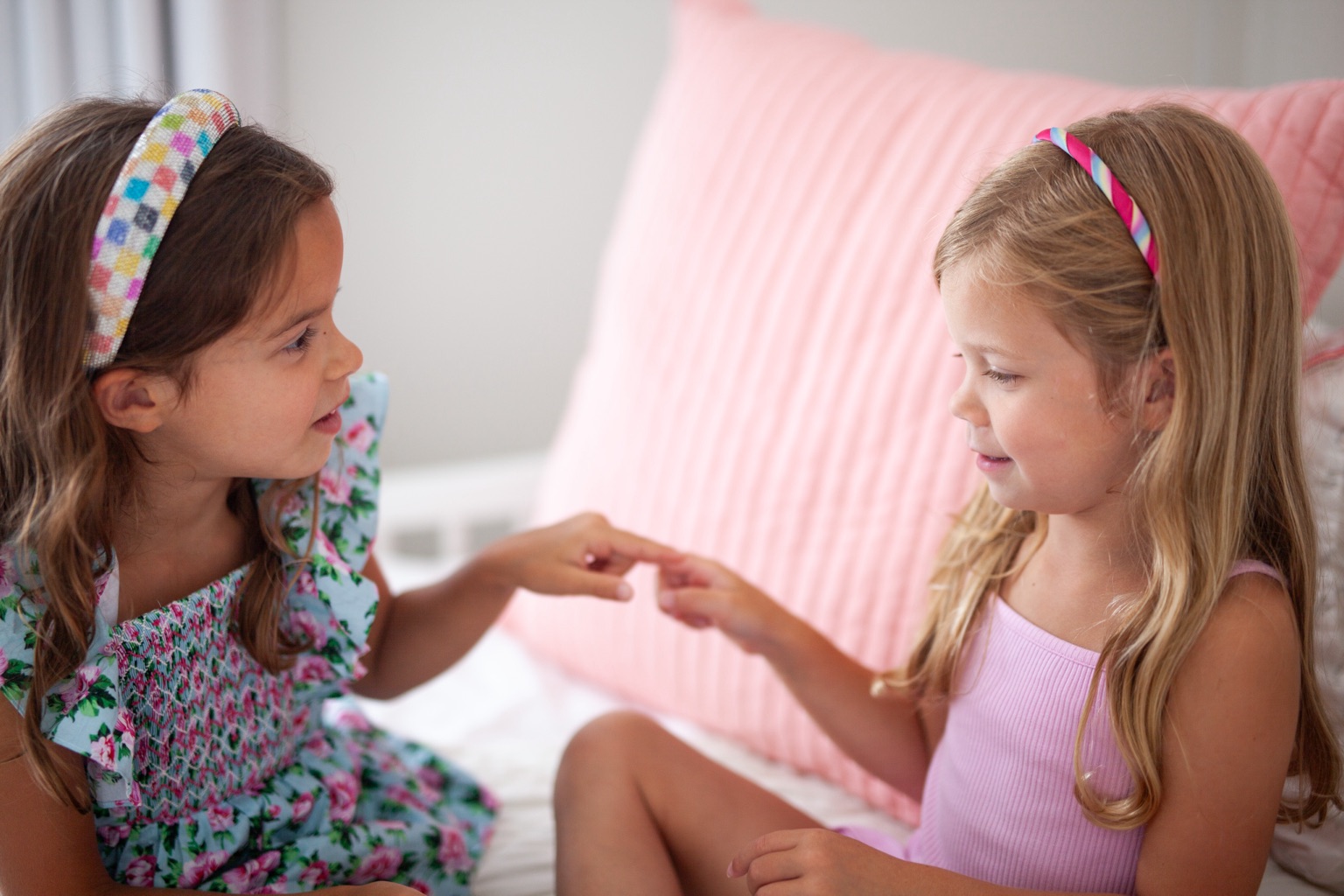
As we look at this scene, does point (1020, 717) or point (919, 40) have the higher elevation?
point (919, 40)

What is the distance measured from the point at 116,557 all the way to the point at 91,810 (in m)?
0.16

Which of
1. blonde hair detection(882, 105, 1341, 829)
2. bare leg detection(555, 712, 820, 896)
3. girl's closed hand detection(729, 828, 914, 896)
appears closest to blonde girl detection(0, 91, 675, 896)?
bare leg detection(555, 712, 820, 896)

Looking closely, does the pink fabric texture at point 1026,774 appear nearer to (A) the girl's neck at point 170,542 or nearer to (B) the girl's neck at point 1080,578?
(B) the girl's neck at point 1080,578

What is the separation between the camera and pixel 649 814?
32.2 inches

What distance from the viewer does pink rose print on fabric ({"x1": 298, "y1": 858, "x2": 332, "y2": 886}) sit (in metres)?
0.80

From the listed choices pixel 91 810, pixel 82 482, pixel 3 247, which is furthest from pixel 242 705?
pixel 3 247

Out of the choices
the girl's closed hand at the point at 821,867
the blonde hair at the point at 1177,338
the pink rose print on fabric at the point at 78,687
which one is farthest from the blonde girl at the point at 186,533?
the blonde hair at the point at 1177,338

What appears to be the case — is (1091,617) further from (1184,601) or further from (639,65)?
(639,65)

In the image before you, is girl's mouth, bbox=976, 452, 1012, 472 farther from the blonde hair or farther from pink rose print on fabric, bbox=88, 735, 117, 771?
pink rose print on fabric, bbox=88, 735, 117, 771

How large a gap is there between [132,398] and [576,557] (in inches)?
13.2

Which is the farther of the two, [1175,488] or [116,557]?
[116,557]

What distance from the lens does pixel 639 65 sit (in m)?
1.65

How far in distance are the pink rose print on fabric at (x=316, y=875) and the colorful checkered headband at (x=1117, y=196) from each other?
668 mm

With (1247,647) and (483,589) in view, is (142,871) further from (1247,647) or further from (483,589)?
(1247,647)
